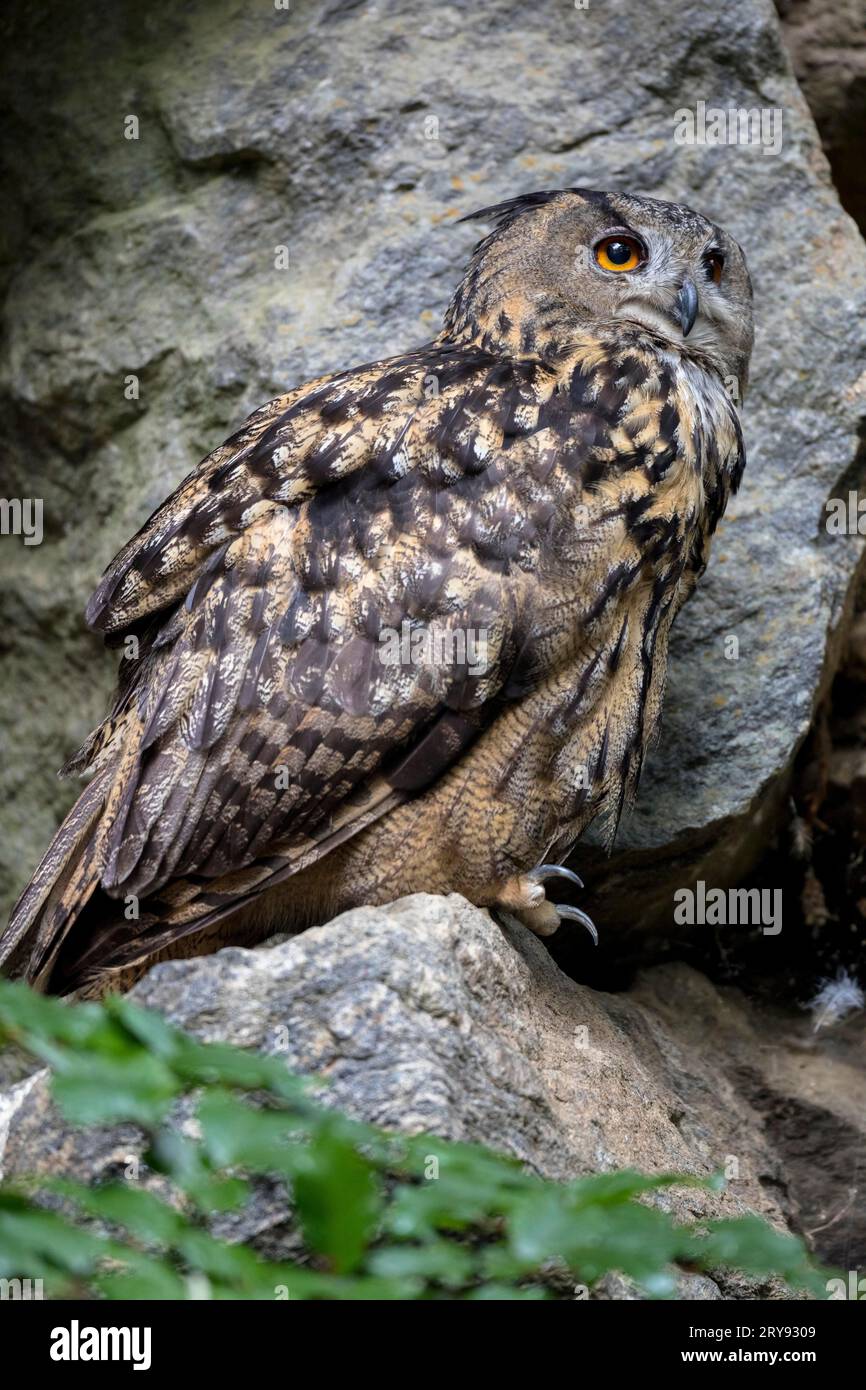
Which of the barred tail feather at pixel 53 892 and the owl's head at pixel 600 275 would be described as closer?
the barred tail feather at pixel 53 892

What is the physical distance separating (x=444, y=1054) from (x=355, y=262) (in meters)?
2.26

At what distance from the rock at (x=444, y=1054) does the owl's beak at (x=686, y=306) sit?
1.23 meters

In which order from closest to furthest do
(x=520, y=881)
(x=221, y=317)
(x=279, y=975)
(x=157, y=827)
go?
(x=279, y=975), (x=157, y=827), (x=520, y=881), (x=221, y=317)

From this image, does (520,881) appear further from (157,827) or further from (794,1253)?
(794,1253)

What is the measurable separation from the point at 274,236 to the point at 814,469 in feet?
4.91

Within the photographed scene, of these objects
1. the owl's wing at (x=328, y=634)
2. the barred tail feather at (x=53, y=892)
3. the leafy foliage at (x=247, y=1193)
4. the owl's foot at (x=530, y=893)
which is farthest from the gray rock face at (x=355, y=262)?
the leafy foliage at (x=247, y=1193)

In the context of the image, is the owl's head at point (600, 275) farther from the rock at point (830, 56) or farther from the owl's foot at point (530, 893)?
the rock at point (830, 56)

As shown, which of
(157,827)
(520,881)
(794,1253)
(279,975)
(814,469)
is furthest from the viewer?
(814,469)

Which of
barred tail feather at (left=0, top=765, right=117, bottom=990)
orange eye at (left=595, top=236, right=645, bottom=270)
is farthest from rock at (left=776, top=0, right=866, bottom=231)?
barred tail feather at (left=0, top=765, right=117, bottom=990)

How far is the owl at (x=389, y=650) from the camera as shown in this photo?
2.65m

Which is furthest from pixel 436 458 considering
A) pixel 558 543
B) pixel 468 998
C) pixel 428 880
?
pixel 468 998

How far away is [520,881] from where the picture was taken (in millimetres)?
2863

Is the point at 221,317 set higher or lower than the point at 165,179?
lower

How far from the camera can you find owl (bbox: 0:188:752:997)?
8.70 feet
